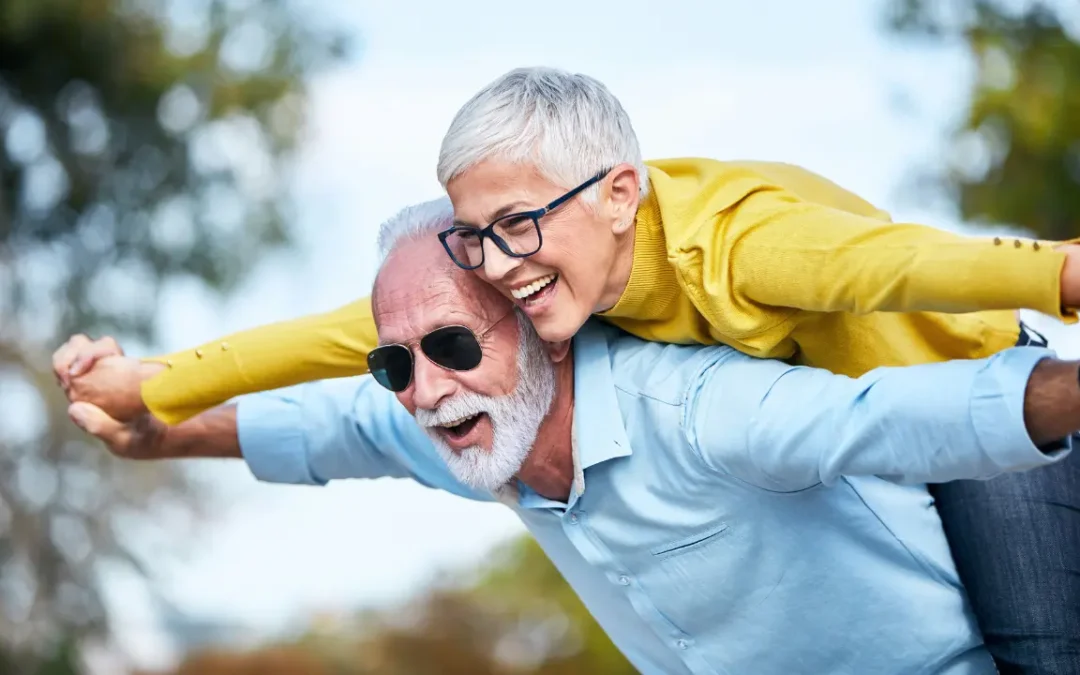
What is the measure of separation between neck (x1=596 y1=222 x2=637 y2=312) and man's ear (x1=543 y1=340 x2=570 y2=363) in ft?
0.68

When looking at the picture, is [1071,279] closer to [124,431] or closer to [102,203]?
[124,431]

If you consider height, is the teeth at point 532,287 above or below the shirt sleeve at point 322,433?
above

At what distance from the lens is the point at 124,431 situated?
140 inches

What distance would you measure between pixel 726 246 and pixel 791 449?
0.40 meters

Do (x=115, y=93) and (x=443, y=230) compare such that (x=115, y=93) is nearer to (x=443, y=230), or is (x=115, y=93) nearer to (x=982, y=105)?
(x=982, y=105)

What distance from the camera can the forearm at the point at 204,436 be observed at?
11.9 feet

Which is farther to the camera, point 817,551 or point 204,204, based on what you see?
point 204,204

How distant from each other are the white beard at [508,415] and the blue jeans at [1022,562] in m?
0.91

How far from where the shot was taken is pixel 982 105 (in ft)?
32.6

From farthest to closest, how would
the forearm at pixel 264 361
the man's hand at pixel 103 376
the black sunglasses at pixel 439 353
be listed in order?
the man's hand at pixel 103 376, the forearm at pixel 264 361, the black sunglasses at pixel 439 353

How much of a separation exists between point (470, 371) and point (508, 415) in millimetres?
124

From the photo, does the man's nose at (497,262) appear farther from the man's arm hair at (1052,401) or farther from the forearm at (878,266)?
the man's arm hair at (1052,401)

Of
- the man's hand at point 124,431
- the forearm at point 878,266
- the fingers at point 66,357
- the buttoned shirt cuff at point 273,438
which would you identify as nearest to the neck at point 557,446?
the forearm at point 878,266

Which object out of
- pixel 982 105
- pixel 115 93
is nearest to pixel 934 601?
pixel 982 105
